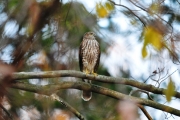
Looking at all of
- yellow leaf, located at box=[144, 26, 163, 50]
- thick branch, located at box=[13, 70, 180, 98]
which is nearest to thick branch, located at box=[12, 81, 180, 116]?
thick branch, located at box=[13, 70, 180, 98]

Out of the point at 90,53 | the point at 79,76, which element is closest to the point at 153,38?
the point at 79,76

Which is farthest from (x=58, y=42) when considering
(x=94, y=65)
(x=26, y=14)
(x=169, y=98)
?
(x=94, y=65)

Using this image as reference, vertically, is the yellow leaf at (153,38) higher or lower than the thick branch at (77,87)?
higher

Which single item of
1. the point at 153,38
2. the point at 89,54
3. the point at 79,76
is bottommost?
the point at 89,54

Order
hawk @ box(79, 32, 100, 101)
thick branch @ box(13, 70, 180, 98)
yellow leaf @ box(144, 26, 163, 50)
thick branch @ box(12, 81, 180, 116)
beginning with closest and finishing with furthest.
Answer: yellow leaf @ box(144, 26, 163, 50)
thick branch @ box(13, 70, 180, 98)
thick branch @ box(12, 81, 180, 116)
hawk @ box(79, 32, 100, 101)

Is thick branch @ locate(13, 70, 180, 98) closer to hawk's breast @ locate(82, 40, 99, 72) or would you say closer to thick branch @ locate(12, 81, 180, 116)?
Answer: thick branch @ locate(12, 81, 180, 116)

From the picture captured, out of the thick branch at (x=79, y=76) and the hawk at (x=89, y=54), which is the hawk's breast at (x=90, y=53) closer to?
the hawk at (x=89, y=54)

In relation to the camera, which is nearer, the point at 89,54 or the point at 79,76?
the point at 79,76

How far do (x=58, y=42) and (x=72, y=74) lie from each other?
157 centimetres

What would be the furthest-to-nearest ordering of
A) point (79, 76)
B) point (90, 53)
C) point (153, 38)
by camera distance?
point (90, 53) < point (79, 76) < point (153, 38)

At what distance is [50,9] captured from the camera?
3.00 feet

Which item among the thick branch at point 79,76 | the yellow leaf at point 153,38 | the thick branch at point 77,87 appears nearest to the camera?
the yellow leaf at point 153,38

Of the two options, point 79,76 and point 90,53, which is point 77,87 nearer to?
point 79,76

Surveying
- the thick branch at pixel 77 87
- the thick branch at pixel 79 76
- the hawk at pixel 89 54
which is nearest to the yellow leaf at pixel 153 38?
the thick branch at pixel 79 76
